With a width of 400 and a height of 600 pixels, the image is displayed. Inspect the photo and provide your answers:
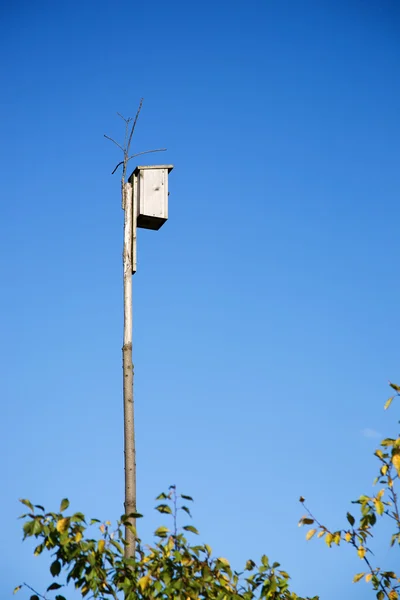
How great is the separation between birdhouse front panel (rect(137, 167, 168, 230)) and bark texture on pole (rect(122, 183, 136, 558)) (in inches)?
4.8

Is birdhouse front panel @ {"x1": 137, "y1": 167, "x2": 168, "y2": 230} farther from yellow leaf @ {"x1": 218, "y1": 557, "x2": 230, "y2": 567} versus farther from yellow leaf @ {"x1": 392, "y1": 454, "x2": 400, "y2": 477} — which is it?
yellow leaf @ {"x1": 392, "y1": 454, "x2": 400, "y2": 477}

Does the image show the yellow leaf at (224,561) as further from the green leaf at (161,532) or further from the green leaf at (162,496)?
the green leaf at (162,496)

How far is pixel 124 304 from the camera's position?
6.87 meters

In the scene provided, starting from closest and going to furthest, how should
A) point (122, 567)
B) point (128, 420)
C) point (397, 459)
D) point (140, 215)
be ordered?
1. point (397, 459)
2. point (122, 567)
3. point (128, 420)
4. point (140, 215)

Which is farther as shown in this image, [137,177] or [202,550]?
[137,177]

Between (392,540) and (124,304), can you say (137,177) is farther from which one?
(392,540)

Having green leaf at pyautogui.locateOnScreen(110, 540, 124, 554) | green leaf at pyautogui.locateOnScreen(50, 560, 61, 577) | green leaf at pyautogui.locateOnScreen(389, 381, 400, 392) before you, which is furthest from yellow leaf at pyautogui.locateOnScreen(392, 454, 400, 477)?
green leaf at pyautogui.locateOnScreen(50, 560, 61, 577)

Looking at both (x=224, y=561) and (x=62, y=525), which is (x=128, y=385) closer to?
(x=224, y=561)

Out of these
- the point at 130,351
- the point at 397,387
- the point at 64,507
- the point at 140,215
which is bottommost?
the point at 64,507

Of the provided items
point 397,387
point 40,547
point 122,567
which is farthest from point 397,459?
point 40,547

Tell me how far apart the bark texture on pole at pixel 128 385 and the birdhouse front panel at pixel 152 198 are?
122mm

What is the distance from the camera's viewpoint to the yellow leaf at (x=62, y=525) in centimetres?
459

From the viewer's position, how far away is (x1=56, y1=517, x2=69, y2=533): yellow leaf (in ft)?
15.1

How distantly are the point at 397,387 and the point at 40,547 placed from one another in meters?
2.29
